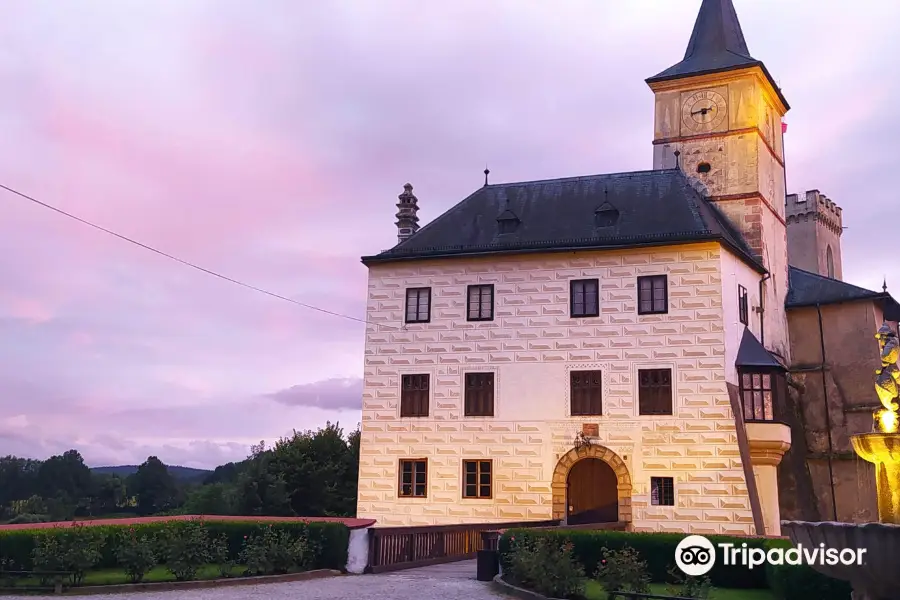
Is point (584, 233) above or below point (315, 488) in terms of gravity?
above

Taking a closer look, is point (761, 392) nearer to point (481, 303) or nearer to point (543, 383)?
point (543, 383)

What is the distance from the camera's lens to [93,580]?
16.6 metres

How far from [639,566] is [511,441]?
45.7ft

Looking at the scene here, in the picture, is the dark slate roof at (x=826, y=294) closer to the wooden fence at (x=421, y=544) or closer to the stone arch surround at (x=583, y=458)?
the stone arch surround at (x=583, y=458)

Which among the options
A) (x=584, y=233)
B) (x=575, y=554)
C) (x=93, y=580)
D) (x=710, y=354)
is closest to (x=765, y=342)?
(x=710, y=354)

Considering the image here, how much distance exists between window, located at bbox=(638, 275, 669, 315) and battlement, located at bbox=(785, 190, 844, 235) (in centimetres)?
2733

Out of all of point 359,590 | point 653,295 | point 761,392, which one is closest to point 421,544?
point 359,590

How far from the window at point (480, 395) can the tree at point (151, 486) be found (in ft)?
105

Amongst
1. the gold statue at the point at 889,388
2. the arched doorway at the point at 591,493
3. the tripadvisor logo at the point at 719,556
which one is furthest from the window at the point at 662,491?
the gold statue at the point at 889,388

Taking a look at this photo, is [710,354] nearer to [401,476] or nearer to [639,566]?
[401,476]

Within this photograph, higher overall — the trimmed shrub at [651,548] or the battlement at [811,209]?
the battlement at [811,209]

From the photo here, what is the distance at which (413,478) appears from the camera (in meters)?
28.6

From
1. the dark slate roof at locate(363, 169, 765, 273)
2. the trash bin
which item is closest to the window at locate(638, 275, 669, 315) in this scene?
the dark slate roof at locate(363, 169, 765, 273)

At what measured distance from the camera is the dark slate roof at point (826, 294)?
30.7 metres
